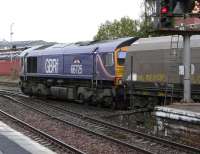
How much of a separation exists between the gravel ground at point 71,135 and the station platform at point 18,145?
3.39ft

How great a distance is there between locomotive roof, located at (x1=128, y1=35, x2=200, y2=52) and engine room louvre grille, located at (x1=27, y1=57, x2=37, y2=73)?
1153cm

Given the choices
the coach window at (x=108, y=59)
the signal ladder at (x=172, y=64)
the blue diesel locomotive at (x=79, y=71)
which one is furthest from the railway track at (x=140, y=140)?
the coach window at (x=108, y=59)

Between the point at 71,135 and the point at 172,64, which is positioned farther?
the point at 172,64

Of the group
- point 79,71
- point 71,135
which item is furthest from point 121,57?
point 71,135

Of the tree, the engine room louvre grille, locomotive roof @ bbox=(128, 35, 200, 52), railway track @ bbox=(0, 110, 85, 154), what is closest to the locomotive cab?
locomotive roof @ bbox=(128, 35, 200, 52)

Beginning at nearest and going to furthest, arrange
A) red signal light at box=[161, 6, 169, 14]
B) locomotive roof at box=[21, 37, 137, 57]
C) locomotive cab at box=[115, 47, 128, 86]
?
red signal light at box=[161, 6, 169, 14]
locomotive cab at box=[115, 47, 128, 86]
locomotive roof at box=[21, 37, 137, 57]

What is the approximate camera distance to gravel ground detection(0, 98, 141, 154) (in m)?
13.5

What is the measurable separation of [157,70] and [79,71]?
7.67 meters

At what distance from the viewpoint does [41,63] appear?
32625 mm

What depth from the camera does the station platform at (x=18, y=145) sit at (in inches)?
494

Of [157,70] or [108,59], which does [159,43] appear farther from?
[108,59]

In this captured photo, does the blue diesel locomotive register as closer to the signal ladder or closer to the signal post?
the signal ladder

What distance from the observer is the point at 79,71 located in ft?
91.9

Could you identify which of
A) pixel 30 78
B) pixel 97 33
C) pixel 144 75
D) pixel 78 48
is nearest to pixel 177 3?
pixel 144 75
